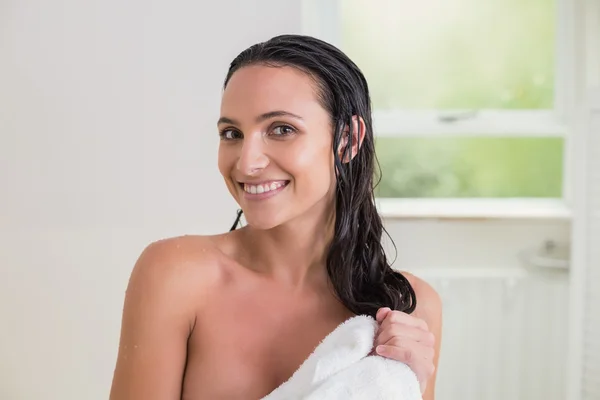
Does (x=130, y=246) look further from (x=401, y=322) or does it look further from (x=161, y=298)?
(x=401, y=322)

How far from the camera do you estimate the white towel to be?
83 cm

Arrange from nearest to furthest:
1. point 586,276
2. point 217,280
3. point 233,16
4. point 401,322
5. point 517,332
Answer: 1. point 401,322
2. point 217,280
3. point 233,16
4. point 586,276
5. point 517,332

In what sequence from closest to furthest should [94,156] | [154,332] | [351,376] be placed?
[351,376] → [154,332] → [94,156]

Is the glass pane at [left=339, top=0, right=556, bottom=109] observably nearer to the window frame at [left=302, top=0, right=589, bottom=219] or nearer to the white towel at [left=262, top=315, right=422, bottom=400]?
the window frame at [left=302, top=0, right=589, bottom=219]

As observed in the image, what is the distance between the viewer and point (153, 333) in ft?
3.11

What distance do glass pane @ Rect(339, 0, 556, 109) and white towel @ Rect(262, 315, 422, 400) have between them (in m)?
1.15

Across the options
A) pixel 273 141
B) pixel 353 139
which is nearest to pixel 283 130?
pixel 273 141

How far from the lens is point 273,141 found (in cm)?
91

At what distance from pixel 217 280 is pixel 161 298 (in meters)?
0.10

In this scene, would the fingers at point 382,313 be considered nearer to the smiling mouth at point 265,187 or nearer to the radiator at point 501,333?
the smiling mouth at point 265,187

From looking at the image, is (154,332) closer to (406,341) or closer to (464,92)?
(406,341)

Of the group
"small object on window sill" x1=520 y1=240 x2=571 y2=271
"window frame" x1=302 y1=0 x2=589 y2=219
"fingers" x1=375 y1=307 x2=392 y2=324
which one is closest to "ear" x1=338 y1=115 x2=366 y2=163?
"fingers" x1=375 y1=307 x2=392 y2=324

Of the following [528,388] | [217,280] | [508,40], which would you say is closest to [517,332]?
[528,388]

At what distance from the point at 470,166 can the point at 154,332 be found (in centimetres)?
125
